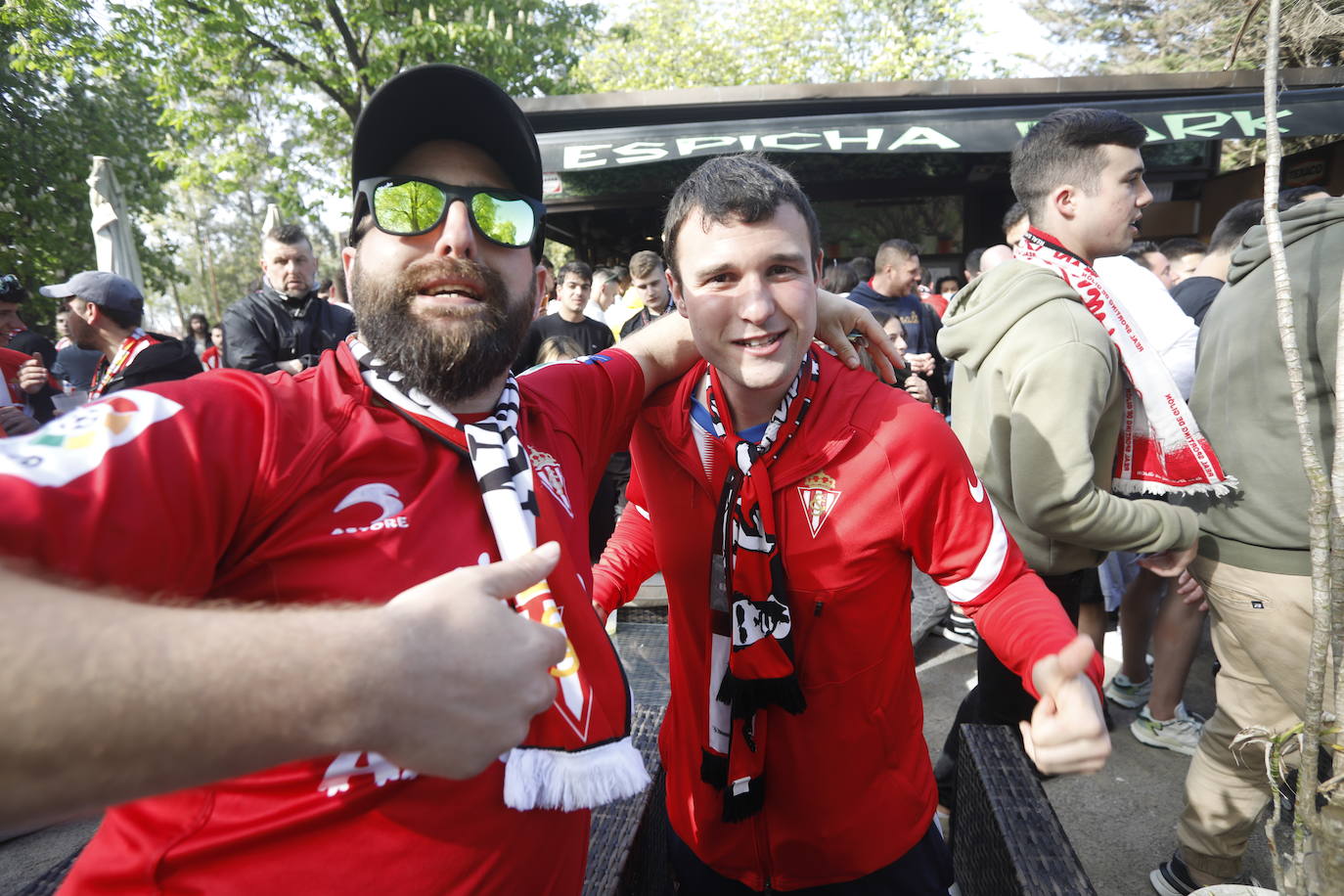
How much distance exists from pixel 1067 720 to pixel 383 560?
1.12 meters

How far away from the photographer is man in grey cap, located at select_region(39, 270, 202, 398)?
371 cm

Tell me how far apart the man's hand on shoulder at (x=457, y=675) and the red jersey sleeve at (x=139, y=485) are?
34cm

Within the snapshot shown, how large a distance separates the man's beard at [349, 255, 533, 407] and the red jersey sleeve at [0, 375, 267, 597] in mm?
303

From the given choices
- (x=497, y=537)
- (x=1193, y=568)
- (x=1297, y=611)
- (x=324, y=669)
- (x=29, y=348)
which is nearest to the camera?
(x=324, y=669)

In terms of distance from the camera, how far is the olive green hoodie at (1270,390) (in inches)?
80.3

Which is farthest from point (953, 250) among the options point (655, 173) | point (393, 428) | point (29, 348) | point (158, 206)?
point (158, 206)

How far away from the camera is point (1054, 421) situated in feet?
6.81

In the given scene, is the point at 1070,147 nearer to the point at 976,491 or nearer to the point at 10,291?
the point at 976,491

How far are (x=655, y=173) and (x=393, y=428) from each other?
8.69m

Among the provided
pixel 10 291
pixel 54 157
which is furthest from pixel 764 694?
pixel 54 157

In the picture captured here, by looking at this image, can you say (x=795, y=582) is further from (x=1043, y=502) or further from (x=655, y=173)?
(x=655, y=173)

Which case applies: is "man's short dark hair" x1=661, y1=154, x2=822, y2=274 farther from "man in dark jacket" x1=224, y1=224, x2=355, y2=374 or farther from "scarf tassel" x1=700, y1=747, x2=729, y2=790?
"man in dark jacket" x1=224, y1=224, x2=355, y2=374

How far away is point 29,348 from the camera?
7.16 m

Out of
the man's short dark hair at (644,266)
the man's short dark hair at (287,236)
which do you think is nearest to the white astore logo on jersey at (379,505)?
the man's short dark hair at (287,236)
